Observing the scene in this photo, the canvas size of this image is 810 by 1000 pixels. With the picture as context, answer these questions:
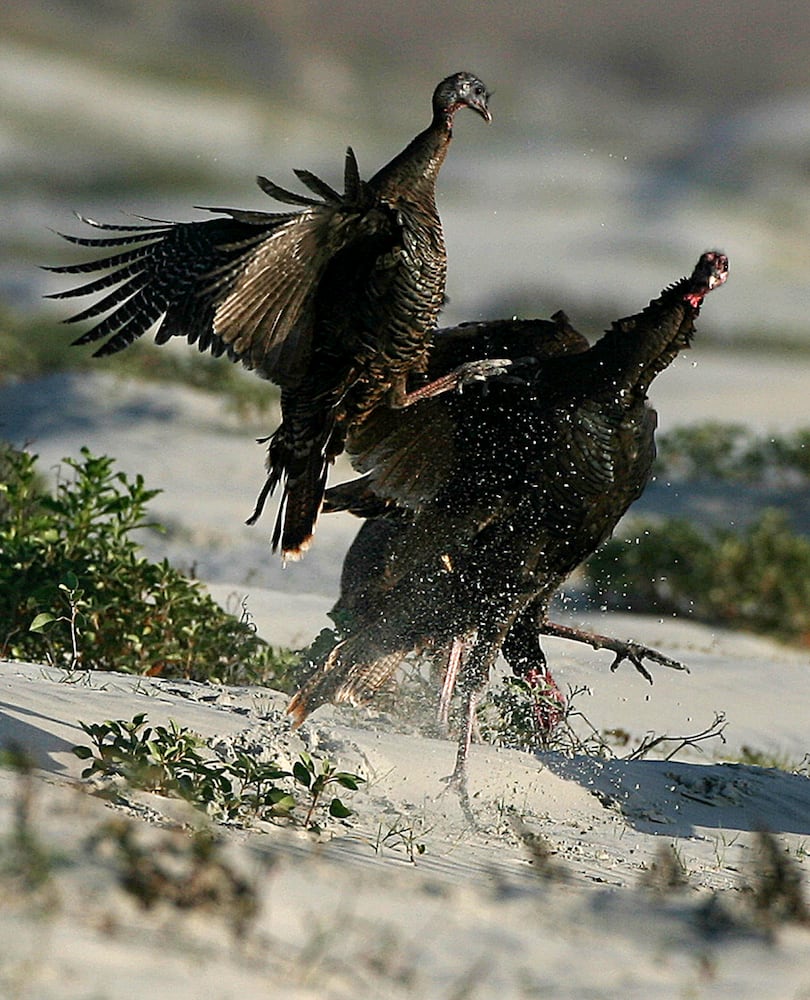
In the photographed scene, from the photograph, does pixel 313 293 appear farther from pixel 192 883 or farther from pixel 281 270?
pixel 192 883

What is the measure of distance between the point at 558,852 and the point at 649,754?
2854 mm

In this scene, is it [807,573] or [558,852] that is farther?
[807,573]

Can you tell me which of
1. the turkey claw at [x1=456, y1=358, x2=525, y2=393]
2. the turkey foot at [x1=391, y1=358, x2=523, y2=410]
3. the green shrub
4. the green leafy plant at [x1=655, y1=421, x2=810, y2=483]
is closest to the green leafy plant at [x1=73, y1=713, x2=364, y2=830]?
the turkey foot at [x1=391, y1=358, x2=523, y2=410]

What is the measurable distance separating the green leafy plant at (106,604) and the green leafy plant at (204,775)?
5.82 ft

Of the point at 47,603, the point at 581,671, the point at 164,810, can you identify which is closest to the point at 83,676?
the point at 47,603

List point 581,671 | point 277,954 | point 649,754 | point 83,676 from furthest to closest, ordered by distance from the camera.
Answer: point 581,671 < point 649,754 < point 83,676 < point 277,954

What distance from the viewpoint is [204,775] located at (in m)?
4.11

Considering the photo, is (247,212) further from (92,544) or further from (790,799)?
(790,799)

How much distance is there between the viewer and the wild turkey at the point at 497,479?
5422 millimetres

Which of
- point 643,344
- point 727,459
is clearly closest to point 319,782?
point 643,344

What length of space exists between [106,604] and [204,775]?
2.16 metres

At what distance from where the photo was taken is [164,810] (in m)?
3.87

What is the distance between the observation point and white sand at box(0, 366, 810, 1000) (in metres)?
2.52

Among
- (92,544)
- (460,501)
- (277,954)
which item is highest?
(460,501)
